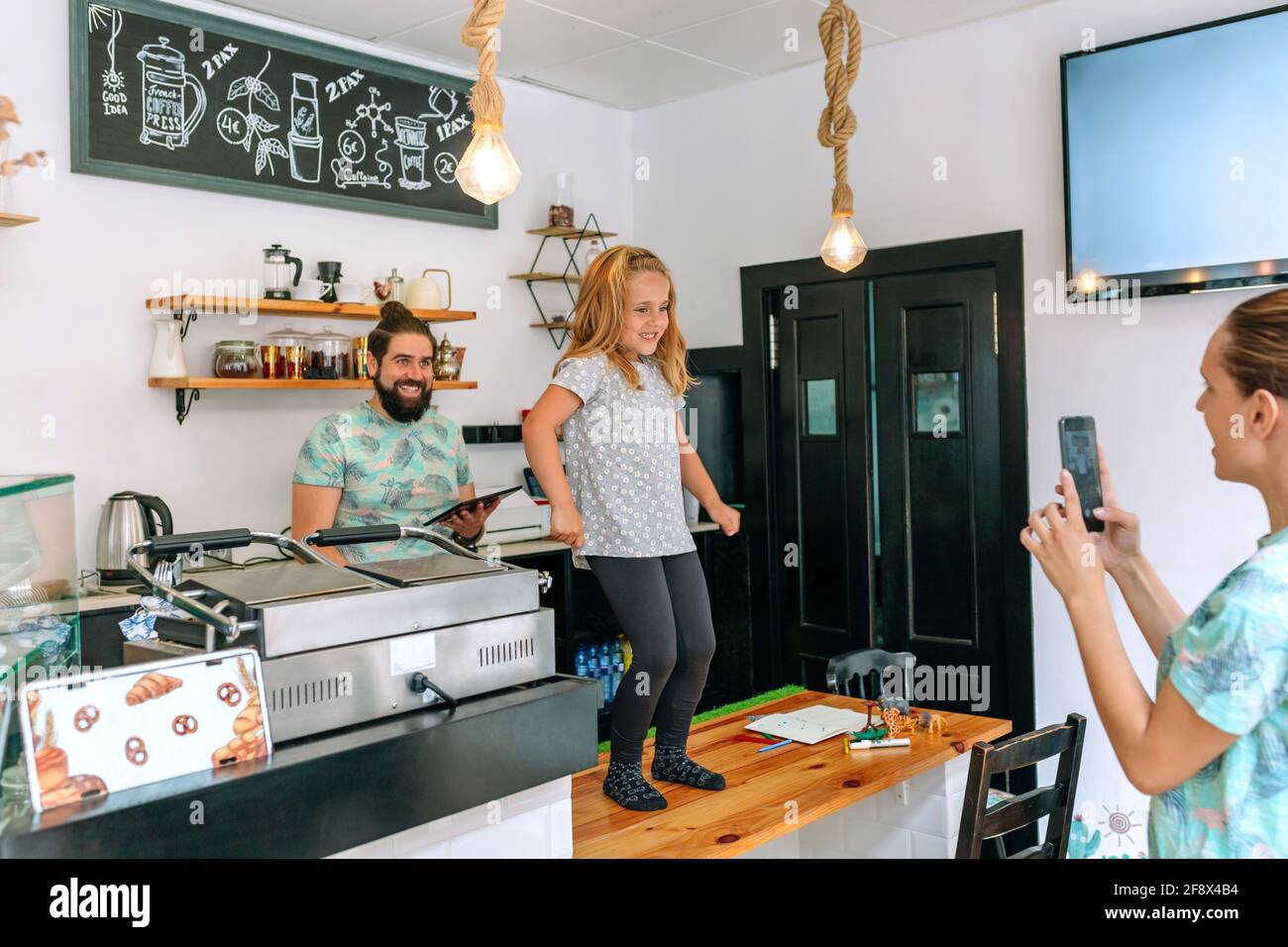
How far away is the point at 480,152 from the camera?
213 centimetres

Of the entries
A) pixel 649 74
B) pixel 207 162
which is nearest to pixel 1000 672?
pixel 649 74

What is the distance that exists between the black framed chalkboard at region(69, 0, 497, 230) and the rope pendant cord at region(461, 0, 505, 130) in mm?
1879

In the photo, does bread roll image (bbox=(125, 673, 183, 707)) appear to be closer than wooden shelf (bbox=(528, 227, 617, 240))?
Yes

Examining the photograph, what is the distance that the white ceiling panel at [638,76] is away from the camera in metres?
4.40

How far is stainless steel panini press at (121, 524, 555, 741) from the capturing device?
1.36 m

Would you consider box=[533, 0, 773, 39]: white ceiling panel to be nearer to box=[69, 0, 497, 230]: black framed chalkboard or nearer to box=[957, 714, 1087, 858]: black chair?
box=[69, 0, 497, 230]: black framed chalkboard

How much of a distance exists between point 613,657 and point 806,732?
190 cm

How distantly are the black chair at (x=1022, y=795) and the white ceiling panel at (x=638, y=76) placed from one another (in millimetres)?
3102

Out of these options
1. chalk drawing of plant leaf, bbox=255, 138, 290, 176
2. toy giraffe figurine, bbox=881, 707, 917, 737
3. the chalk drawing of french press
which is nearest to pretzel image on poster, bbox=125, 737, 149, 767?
toy giraffe figurine, bbox=881, 707, 917, 737

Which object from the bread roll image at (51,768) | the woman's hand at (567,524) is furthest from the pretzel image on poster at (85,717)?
the woman's hand at (567,524)

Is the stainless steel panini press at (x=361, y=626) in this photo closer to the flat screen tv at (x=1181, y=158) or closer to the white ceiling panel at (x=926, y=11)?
the flat screen tv at (x=1181, y=158)

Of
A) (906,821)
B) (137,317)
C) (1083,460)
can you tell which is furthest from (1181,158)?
(137,317)
